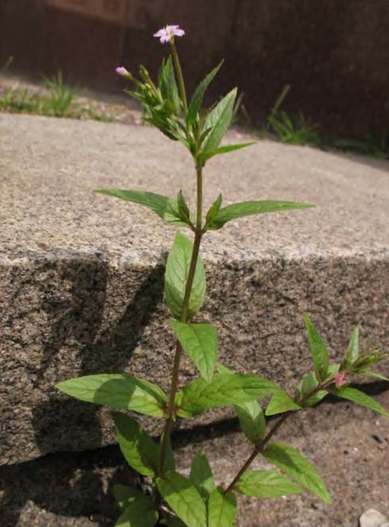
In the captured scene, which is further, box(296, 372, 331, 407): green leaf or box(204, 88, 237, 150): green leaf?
box(296, 372, 331, 407): green leaf

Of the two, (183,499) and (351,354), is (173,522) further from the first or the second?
(351,354)

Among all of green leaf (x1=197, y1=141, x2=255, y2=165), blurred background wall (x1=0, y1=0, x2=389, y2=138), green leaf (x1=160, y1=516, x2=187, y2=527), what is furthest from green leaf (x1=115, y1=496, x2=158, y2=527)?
blurred background wall (x1=0, y1=0, x2=389, y2=138)

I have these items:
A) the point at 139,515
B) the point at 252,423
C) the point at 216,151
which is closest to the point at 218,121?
the point at 216,151

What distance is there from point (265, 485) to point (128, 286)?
1.29 feet

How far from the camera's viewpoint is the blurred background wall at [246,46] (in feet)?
10.7

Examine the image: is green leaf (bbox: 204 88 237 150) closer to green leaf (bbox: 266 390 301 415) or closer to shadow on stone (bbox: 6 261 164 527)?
shadow on stone (bbox: 6 261 164 527)

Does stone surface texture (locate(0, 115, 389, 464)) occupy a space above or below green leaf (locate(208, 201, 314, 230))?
below

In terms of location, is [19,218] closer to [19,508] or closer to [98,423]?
[98,423]

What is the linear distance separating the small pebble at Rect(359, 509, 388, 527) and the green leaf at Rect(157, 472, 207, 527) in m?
0.42

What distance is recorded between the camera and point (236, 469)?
1273 mm

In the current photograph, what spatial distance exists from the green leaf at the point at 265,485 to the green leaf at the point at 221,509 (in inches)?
1.2

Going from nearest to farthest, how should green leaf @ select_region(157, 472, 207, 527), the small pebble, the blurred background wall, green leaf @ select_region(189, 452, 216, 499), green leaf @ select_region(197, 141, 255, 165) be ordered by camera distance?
green leaf @ select_region(197, 141, 255, 165), green leaf @ select_region(157, 472, 207, 527), green leaf @ select_region(189, 452, 216, 499), the small pebble, the blurred background wall

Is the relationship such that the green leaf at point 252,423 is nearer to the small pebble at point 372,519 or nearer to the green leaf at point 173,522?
the green leaf at point 173,522

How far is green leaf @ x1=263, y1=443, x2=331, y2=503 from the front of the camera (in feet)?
3.22
